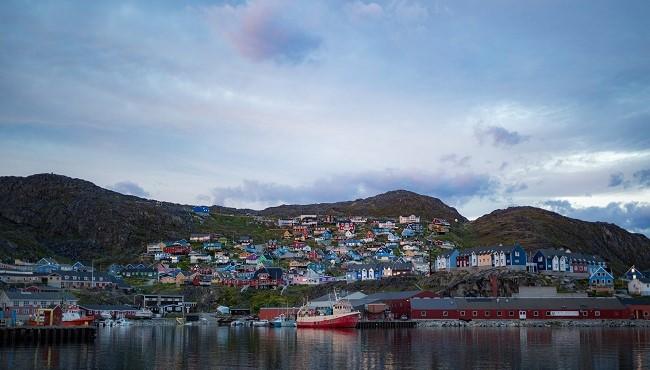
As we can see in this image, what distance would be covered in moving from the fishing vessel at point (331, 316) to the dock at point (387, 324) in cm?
168

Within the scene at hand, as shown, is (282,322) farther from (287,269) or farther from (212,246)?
(212,246)

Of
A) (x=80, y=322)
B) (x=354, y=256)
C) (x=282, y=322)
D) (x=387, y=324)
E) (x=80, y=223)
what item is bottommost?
(x=282, y=322)

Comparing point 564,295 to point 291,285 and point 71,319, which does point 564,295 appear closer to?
point 291,285

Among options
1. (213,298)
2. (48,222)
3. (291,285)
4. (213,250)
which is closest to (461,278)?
(291,285)

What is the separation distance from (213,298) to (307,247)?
45.0 m

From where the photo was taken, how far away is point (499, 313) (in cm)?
9438

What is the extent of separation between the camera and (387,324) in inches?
3639

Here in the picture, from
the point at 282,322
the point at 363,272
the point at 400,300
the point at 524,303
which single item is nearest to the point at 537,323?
the point at 524,303

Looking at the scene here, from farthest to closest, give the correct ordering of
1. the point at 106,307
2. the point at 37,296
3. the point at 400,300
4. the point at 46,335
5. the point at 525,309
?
the point at 106,307 → the point at 400,300 → the point at 525,309 → the point at 37,296 → the point at 46,335

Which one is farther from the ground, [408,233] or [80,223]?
[80,223]

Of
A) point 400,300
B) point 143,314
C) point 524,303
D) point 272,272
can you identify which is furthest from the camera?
point 272,272

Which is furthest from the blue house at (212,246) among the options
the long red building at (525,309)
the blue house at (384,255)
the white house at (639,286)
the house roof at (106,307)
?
the white house at (639,286)

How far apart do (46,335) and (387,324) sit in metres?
47.8

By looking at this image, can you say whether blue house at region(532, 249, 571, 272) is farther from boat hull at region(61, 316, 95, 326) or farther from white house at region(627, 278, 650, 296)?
boat hull at region(61, 316, 95, 326)
